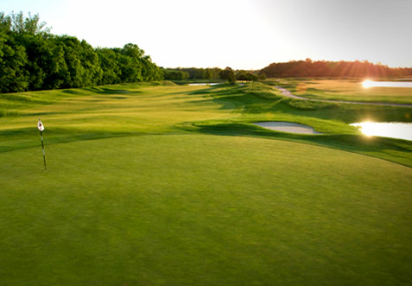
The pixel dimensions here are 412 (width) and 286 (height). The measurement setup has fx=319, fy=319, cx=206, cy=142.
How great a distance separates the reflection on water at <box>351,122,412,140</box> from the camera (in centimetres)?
2289

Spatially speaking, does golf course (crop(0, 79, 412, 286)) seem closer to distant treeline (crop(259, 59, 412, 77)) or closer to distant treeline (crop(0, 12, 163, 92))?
distant treeline (crop(0, 12, 163, 92))

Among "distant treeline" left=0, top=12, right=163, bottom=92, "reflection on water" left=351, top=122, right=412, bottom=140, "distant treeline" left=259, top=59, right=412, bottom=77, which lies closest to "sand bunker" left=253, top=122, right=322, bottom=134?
"reflection on water" left=351, top=122, right=412, bottom=140

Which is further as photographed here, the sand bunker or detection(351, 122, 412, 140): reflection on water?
detection(351, 122, 412, 140): reflection on water

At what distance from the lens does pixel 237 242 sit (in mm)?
4703

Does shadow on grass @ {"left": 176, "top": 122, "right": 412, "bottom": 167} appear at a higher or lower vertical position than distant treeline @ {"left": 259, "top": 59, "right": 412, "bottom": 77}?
lower

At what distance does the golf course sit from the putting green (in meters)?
0.02

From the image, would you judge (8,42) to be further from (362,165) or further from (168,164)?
(362,165)

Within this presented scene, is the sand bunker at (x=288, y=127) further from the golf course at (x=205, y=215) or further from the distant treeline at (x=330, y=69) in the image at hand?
the distant treeline at (x=330, y=69)

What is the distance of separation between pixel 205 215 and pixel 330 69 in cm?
12505

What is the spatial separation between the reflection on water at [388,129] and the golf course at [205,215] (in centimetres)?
1242

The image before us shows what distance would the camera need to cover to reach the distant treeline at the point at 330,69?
10303 centimetres

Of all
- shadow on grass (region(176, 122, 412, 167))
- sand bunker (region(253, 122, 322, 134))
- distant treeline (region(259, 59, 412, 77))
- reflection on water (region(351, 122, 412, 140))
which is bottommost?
reflection on water (region(351, 122, 412, 140))

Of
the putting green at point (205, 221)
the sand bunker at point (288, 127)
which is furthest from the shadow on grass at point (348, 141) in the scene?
the sand bunker at point (288, 127)

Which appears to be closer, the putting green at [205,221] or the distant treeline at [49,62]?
the putting green at [205,221]
